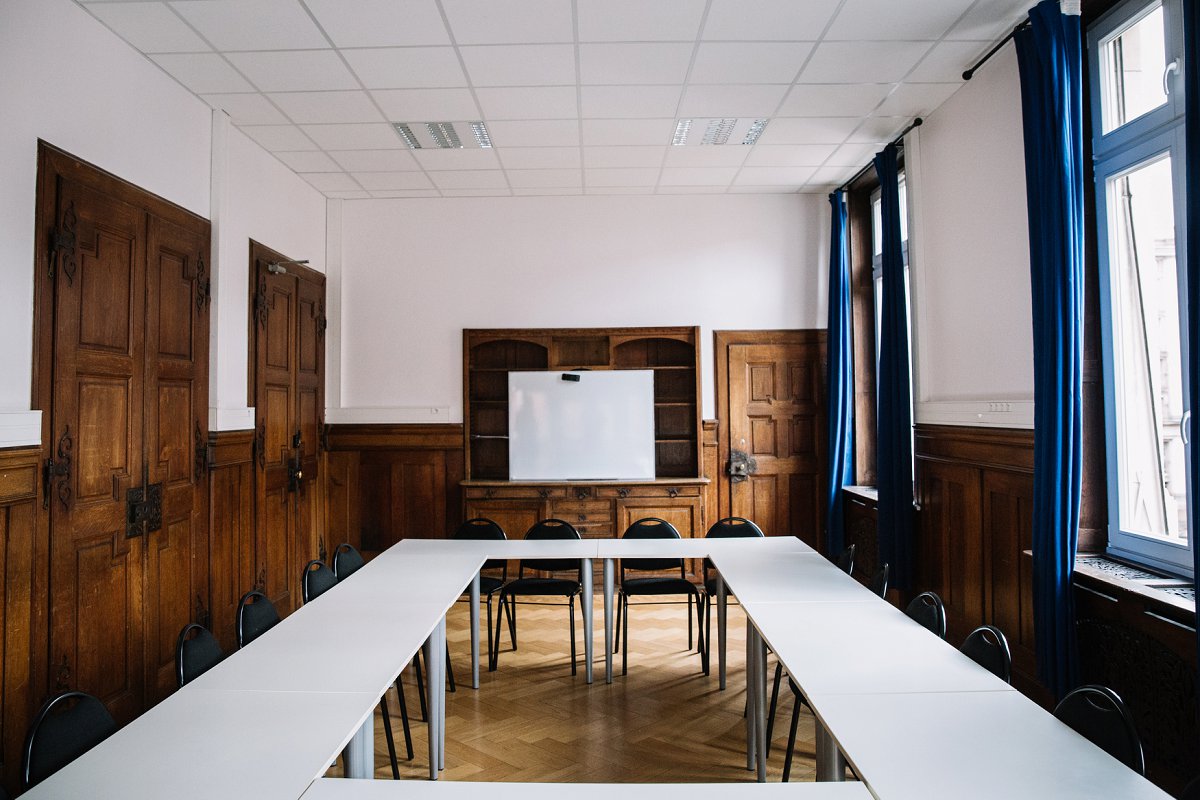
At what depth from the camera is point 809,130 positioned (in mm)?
5387

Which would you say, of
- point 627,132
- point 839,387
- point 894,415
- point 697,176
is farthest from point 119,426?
point 839,387

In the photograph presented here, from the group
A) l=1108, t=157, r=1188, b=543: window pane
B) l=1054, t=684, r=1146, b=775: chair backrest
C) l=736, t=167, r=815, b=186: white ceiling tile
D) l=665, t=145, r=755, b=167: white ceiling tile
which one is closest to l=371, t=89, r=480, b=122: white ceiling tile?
l=665, t=145, r=755, b=167: white ceiling tile

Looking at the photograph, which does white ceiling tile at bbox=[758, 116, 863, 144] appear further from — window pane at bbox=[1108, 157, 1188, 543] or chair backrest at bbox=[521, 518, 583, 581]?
chair backrest at bbox=[521, 518, 583, 581]

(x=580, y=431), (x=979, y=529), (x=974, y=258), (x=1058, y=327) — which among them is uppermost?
(x=974, y=258)

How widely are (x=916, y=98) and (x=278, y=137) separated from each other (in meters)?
4.45

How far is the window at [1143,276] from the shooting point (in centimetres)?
308

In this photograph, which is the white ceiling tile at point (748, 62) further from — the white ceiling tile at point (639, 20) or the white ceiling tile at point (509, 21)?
the white ceiling tile at point (509, 21)

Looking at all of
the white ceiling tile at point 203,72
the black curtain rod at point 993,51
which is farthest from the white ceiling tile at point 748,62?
the white ceiling tile at point 203,72

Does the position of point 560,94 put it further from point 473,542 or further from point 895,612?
point 895,612

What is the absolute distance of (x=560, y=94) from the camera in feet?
15.5

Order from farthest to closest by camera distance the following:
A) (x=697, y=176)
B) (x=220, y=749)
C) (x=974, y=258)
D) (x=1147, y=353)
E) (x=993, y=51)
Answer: (x=697, y=176), (x=974, y=258), (x=993, y=51), (x=1147, y=353), (x=220, y=749)

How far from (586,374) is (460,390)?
121 cm

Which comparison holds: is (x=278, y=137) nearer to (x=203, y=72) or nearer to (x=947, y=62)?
(x=203, y=72)

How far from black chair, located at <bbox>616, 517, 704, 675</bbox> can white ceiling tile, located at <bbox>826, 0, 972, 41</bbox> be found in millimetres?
3264
